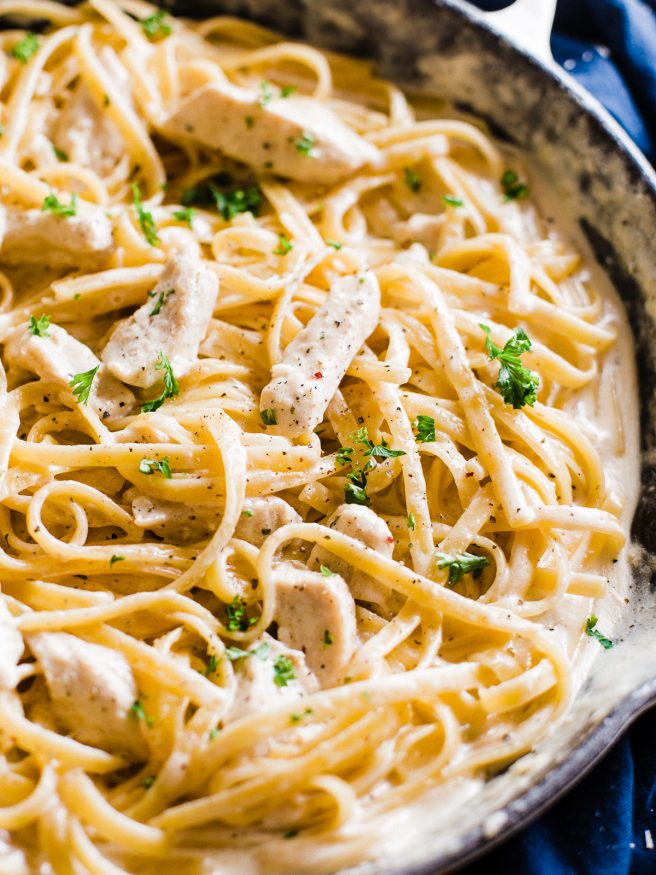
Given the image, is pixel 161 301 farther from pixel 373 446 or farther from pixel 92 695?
pixel 92 695

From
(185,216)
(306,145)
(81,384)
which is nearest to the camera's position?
(81,384)

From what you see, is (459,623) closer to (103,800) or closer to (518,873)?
(518,873)

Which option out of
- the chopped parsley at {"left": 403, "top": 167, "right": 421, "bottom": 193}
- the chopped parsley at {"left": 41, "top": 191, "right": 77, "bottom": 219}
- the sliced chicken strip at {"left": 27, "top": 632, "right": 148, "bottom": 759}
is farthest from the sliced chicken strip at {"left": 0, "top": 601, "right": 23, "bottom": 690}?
the chopped parsley at {"left": 403, "top": 167, "right": 421, "bottom": 193}

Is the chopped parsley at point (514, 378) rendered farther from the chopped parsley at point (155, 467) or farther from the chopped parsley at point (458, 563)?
the chopped parsley at point (155, 467)

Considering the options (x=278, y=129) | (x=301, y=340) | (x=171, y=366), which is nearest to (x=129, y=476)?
(x=171, y=366)

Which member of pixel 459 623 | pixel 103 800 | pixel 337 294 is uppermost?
pixel 337 294

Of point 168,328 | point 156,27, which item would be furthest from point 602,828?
point 156,27

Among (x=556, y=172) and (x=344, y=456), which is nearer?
(x=344, y=456)
